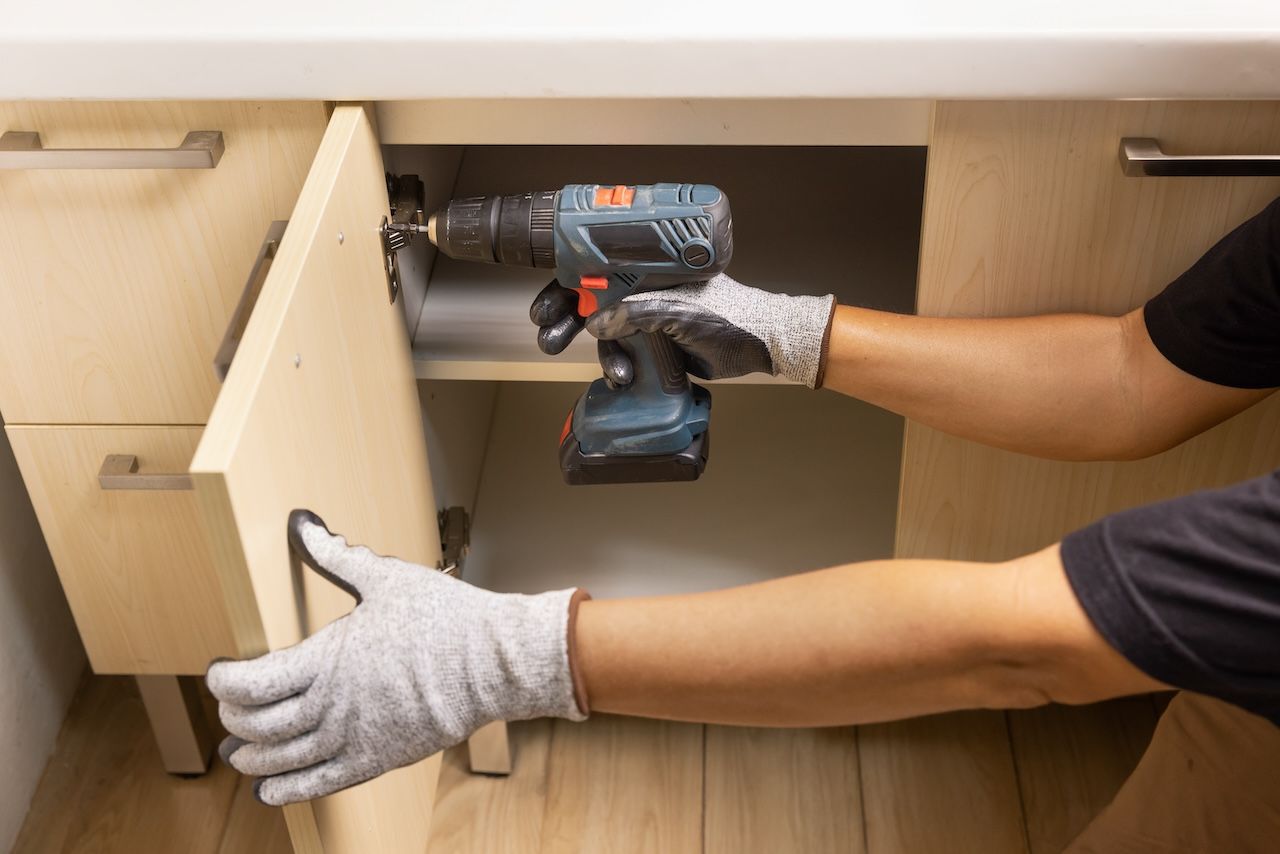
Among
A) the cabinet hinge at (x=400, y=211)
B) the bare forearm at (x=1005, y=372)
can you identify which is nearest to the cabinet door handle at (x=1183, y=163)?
the bare forearm at (x=1005, y=372)

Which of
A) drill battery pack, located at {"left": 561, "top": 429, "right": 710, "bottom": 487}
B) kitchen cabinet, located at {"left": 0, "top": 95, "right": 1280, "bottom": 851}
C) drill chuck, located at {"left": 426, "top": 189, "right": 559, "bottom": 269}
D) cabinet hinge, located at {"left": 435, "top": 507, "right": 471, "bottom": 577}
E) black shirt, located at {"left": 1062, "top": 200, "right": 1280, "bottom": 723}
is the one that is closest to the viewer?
black shirt, located at {"left": 1062, "top": 200, "right": 1280, "bottom": 723}

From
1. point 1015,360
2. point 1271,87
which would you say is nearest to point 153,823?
point 1015,360

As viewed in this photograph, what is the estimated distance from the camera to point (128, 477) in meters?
0.98

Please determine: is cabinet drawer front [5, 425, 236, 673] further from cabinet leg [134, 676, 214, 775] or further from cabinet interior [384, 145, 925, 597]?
cabinet interior [384, 145, 925, 597]

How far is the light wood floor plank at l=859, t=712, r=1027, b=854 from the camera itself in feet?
3.73

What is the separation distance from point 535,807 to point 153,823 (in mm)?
353

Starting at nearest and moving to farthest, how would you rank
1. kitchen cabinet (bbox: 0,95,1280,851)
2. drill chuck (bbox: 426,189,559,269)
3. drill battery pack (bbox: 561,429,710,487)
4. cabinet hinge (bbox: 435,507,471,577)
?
kitchen cabinet (bbox: 0,95,1280,851)
drill chuck (bbox: 426,189,559,269)
drill battery pack (bbox: 561,429,710,487)
cabinet hinge (bbox: 435,507,471,577)

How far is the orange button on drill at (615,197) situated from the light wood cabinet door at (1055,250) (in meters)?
0.20

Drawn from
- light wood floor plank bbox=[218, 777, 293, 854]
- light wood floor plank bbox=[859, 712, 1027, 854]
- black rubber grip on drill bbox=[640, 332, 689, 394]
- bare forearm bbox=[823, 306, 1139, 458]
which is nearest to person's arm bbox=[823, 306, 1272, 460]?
bare forearm bbox=[823, 306, 1139, 458]

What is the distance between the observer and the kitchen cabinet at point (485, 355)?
723 millimetres

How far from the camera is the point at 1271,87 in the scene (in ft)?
2.51

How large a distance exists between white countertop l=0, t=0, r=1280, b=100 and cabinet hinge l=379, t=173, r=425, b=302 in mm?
110

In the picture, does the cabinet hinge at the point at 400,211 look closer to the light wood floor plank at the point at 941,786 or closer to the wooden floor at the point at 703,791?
the wooden floor at the point at 703,791

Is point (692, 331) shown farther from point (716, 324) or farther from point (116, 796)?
point (116, 796)
